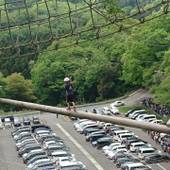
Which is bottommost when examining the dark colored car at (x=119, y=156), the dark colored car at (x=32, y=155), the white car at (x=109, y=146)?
the dark colored car at (x=119, y=156)

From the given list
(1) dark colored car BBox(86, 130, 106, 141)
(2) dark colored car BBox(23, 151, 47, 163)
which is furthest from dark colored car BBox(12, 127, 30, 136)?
(2) dark colored car BBox(23, 151, 47, 163)

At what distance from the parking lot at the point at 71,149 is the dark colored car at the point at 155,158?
0.17 m

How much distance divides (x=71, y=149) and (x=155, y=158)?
3284 millimetres

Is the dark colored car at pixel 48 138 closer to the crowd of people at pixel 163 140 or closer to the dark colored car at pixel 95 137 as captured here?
the dark colored car at pixel 95 137

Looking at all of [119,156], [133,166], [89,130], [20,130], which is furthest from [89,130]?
[133,166]

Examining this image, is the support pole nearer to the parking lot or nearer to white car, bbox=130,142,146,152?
the parking lot

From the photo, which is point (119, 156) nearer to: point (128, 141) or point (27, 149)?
point (128, 141)

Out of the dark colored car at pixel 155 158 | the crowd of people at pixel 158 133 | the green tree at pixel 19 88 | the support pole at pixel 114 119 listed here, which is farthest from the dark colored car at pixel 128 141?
the support pole at pixel 114 119

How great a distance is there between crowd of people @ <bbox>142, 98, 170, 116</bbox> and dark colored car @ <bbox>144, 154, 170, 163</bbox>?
522 cm

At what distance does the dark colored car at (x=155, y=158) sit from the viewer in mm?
16656

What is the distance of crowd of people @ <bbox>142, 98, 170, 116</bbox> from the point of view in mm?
22294

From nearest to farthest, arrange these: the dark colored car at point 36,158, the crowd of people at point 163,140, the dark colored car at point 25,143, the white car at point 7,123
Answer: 1. the dark colored car at point 36,158
2. the crowd of people at point 163,140
3. the dark colored car at point 25,143
4. the white car at point 7,123

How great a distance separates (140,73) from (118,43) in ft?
15.5

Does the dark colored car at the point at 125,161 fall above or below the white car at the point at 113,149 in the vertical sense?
below
